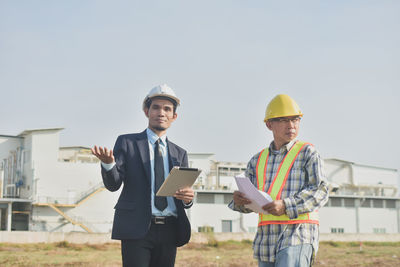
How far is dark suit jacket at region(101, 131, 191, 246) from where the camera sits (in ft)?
14.1

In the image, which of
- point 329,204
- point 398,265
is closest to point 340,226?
point 329,204

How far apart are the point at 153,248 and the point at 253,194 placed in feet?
3.38

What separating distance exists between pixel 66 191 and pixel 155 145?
36.6 metres

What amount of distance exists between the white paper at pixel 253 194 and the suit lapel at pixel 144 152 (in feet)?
2.88

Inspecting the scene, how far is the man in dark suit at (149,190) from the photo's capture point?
14.1ft

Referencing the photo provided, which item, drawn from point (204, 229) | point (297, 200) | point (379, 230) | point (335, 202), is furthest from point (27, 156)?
point (297, 200)

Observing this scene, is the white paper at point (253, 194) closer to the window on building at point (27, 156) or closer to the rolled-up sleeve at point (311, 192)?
the rolled-up sleeve at point (311, 192)

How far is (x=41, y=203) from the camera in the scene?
126ft

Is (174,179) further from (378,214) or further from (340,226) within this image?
(378,214)

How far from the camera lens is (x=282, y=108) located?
14.2 ft

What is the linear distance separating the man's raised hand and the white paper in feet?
3.45

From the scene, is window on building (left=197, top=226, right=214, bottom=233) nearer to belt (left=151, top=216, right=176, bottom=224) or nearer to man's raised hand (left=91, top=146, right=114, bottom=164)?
belt (left=151, top=216, right=176, bottom=224)

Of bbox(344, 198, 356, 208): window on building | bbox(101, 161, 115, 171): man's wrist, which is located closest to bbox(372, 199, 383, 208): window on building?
bbox(344, 198, 356, 208): window on building

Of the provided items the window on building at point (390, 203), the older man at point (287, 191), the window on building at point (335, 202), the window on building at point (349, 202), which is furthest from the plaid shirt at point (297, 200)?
the window on building at point (390, 203)
